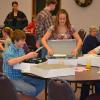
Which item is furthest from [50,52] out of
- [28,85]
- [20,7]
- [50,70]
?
[20,7]

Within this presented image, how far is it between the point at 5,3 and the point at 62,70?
284 inches

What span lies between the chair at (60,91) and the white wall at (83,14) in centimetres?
704

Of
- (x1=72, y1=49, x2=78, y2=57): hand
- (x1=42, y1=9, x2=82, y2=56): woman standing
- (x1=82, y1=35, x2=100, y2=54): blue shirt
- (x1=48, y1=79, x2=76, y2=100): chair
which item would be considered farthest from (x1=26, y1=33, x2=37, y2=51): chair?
(x1=48, y1=79, x2=76, y2=100): chair

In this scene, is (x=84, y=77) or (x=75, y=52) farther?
(x=75, y=52)

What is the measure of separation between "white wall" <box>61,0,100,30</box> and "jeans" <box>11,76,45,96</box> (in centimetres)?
610

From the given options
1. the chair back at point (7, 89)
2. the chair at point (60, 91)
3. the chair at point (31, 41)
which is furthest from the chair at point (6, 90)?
the chair at point (31, 41)

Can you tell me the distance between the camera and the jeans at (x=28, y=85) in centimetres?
351

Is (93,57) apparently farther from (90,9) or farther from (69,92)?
(90,9)

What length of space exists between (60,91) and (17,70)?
3.72 feet

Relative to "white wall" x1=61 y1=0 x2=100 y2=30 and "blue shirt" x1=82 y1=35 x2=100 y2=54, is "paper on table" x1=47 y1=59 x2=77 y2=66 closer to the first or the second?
"blue shirt" x1=82 y1=35 x2=100 y2=54

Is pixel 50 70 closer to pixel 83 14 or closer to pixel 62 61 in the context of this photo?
pixel 62 61

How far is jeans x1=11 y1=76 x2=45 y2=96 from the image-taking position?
3506 mm

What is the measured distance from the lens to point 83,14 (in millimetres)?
9703

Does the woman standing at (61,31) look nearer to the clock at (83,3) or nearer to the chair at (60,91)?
the chair at (60,91)
